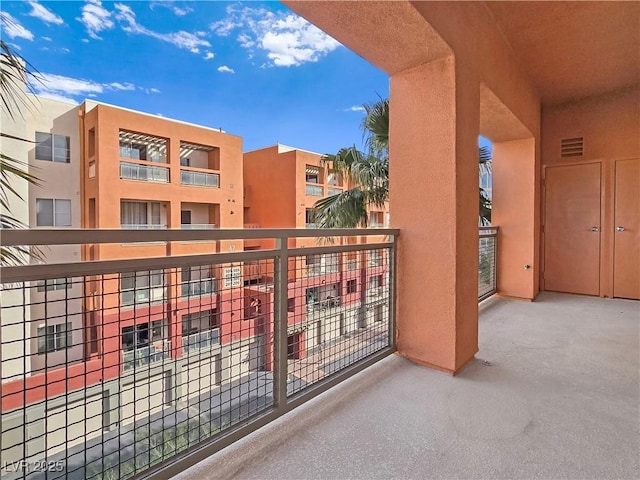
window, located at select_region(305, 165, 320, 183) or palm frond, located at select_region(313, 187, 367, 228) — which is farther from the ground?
window, located at select_region(305, 165, 320, 183)

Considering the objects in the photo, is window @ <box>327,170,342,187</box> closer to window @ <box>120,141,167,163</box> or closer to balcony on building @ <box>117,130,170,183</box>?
balcony on building @ <box>117,130,170,183</box>

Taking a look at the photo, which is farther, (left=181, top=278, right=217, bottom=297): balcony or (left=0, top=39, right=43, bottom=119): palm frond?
(left=181, top=278, right=217, bottom=297): balcony

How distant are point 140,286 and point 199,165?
28.8 ft

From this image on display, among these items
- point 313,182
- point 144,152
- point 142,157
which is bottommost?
point 313,182

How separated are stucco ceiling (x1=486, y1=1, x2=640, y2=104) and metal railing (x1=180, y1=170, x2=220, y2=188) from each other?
706 cm

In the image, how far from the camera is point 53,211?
15.4 feet

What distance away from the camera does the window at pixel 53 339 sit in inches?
35.2

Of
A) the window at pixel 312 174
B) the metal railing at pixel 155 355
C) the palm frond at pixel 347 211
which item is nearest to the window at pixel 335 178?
the palm frond at pixel 347 211

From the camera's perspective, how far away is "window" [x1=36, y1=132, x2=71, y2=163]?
16.6ft

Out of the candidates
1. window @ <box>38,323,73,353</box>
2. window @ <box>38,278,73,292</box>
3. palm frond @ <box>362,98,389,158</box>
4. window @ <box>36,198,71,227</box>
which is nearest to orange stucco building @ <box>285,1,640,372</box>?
palm frond @ <box>362,98,389,158</box>

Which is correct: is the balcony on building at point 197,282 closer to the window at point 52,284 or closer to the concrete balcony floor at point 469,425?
the window at point 52,284

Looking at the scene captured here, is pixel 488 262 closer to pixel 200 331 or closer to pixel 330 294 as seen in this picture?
pixel 330 294

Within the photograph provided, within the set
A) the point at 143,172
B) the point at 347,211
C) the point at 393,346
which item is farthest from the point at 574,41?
the point at 143,172

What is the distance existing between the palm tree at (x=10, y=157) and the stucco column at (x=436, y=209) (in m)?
1.85
